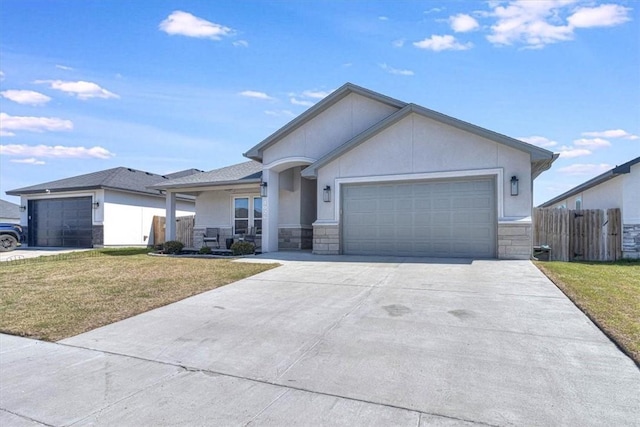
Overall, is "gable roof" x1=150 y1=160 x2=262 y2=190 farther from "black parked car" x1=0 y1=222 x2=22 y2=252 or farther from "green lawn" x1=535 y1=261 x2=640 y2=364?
"green lawn" x1=535 y1=261 x2=640 y2=364

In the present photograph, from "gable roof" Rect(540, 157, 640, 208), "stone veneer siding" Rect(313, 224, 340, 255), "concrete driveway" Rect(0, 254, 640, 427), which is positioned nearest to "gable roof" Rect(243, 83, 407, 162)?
"stone veneer siding" Rect(313, 224, 340, 255)

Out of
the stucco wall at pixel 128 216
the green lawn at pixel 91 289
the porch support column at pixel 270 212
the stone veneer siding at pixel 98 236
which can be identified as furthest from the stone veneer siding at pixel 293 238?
the stone veneer siding at pixel 98 236

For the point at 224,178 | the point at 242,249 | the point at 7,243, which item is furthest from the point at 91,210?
the point at 242,249

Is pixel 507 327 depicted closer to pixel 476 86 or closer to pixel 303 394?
pixel 303 394

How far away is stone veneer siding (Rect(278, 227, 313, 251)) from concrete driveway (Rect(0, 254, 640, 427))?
29.0 ft

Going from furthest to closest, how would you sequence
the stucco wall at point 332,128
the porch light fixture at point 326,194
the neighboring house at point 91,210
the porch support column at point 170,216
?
the neighboring house at point 91,210 → the porch support column at point 170,216 → the stucco wall at point 332,128 → the porch light fixture at point 326,194

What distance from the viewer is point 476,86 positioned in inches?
505

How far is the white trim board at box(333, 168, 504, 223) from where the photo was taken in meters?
11.2

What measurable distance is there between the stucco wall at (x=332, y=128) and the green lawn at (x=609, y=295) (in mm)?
7781

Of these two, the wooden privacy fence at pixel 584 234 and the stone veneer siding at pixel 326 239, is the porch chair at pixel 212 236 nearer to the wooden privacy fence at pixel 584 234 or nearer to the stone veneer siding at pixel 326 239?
the stone veneer siding at pixel 326 239

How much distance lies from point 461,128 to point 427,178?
1.81 m

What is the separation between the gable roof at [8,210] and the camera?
32781mm

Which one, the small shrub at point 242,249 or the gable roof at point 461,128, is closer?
the gable roof at point 461,128

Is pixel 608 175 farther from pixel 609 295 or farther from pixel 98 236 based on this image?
pixel 98 236
